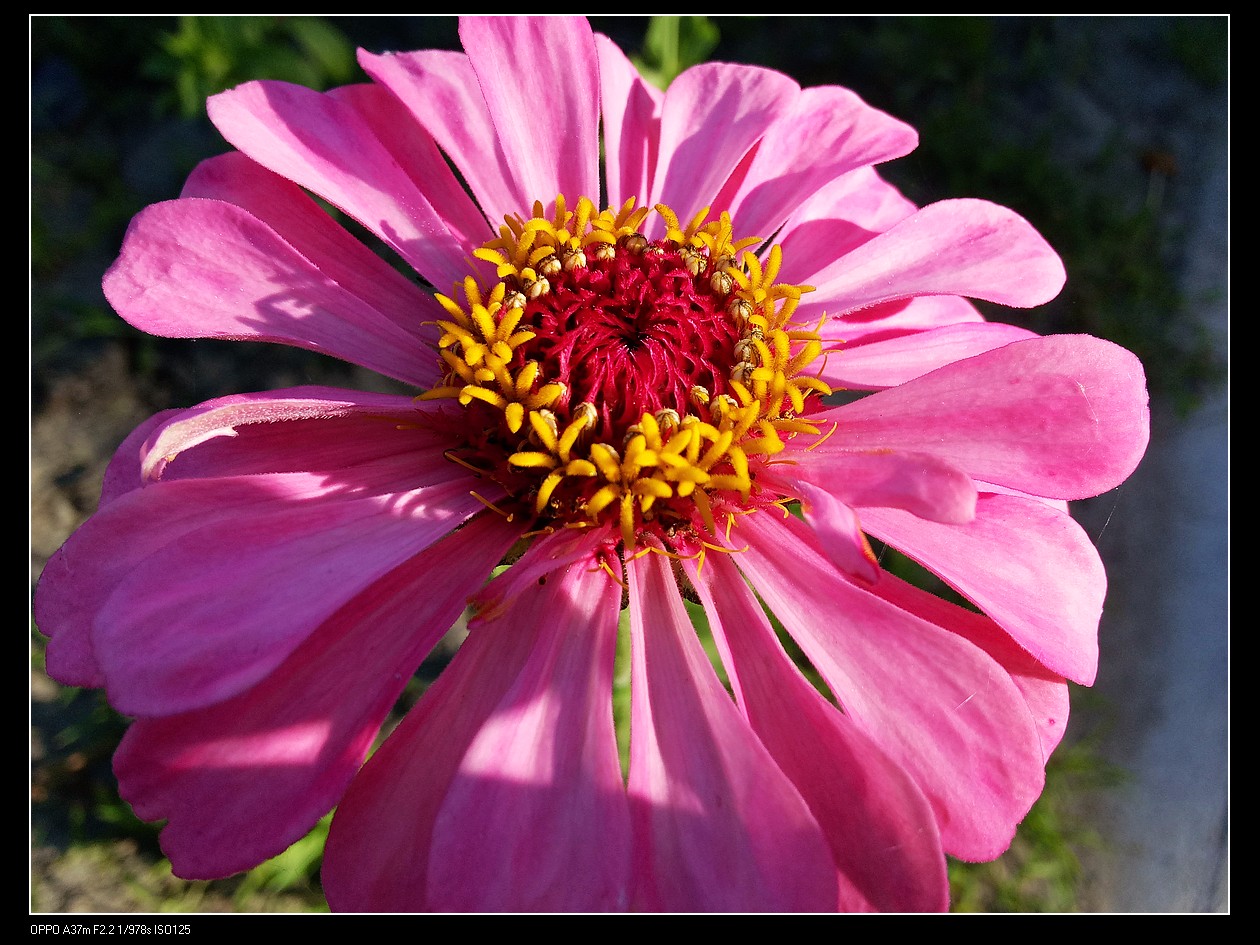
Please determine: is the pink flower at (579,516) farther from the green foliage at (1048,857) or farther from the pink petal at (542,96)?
the green foliage at (1048,857)

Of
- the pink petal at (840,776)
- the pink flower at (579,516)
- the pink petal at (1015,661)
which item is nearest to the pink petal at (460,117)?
the pink flower at (579,516)

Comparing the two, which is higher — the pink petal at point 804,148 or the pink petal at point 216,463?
the pink petal at point 804,148

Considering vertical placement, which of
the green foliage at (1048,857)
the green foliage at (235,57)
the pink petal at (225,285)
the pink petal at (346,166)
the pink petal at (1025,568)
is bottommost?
the green foliage at (1048,857)

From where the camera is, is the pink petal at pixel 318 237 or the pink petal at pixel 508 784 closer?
the pink petal at pixel 508 784

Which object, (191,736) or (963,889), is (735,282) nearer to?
(191,736)

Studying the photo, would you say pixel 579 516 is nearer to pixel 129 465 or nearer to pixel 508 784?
pixel 508 784

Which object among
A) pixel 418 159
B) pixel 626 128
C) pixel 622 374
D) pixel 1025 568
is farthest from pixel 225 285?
pixel 1025 568
